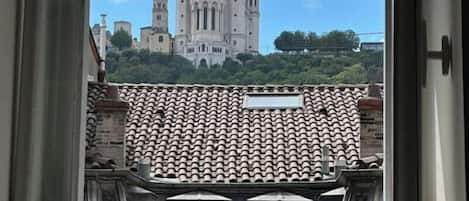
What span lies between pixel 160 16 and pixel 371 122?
0.95 metres

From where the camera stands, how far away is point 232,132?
2572 millimetres

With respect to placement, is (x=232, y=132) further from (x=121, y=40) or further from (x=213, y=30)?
(x=121, y=40)

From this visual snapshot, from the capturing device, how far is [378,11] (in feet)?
8.21

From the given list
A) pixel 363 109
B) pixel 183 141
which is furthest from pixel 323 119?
pixel 183 141

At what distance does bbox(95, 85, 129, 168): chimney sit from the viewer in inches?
98.9

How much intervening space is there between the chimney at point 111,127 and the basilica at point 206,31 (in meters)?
0.26

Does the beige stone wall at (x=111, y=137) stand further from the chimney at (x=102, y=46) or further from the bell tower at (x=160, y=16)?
the bell tower at (x=160, y=16)

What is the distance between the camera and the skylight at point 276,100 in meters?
2.55

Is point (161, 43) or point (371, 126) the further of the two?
point (161, 43)

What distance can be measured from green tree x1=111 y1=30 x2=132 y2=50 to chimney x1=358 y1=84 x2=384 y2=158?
3.18ft
